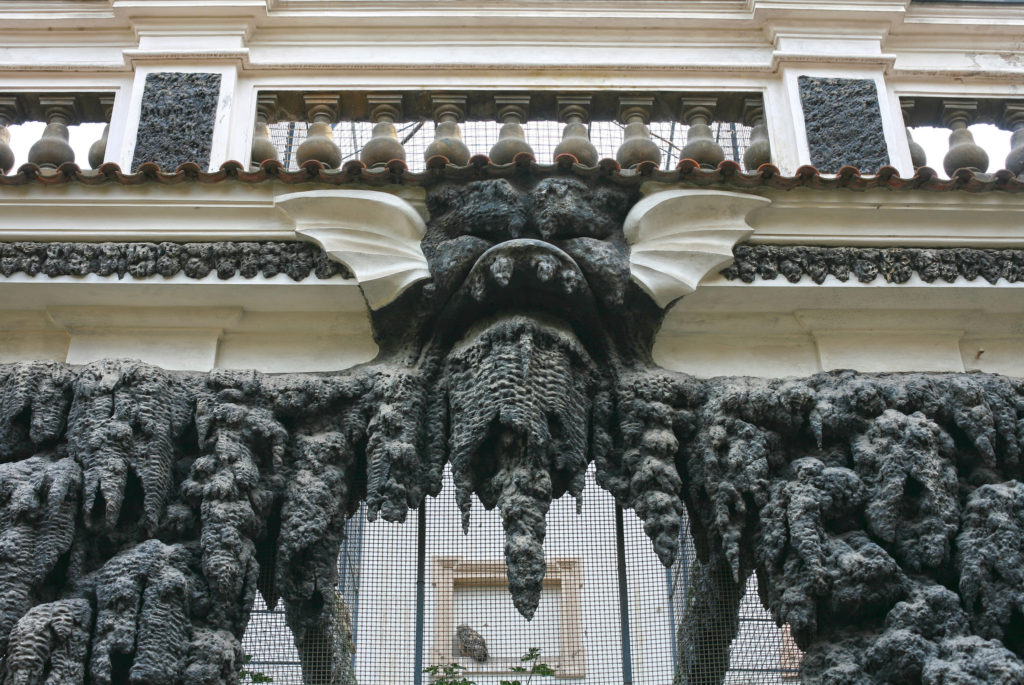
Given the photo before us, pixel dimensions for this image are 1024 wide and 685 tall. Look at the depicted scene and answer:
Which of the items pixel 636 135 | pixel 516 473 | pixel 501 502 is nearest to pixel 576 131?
pixel 636 135

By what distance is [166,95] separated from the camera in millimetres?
7312

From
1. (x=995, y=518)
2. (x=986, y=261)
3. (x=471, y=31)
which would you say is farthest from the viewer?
(x=471, y=31)

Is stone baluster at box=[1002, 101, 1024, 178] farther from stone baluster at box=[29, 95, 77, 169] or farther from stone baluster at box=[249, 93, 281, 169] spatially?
stone baluster at box=[29, 95, 77, 169]

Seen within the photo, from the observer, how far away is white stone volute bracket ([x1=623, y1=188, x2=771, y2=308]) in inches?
238

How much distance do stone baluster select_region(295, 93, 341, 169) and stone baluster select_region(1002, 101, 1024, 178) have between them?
375 cm

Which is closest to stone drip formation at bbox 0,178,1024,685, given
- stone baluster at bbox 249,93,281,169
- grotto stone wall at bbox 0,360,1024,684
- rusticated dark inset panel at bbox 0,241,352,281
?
grotto stone wall at bbox 0,360,1024,684

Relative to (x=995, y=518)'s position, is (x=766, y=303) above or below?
above

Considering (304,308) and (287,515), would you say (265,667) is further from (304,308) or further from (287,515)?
(304,308)

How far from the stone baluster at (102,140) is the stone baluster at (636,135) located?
2944 millimetres

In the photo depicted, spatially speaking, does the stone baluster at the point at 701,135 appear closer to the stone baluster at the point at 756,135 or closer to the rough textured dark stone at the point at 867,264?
the stone baluster at the point at 756,135

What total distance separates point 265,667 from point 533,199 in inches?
98.0

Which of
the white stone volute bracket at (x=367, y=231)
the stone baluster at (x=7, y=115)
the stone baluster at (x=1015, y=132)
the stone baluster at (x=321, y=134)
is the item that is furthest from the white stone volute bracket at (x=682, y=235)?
the stone baluster at (x=7, y=115)

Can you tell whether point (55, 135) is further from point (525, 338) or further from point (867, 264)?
point (867, 264)

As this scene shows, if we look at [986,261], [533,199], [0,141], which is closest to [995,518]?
[986,261]
